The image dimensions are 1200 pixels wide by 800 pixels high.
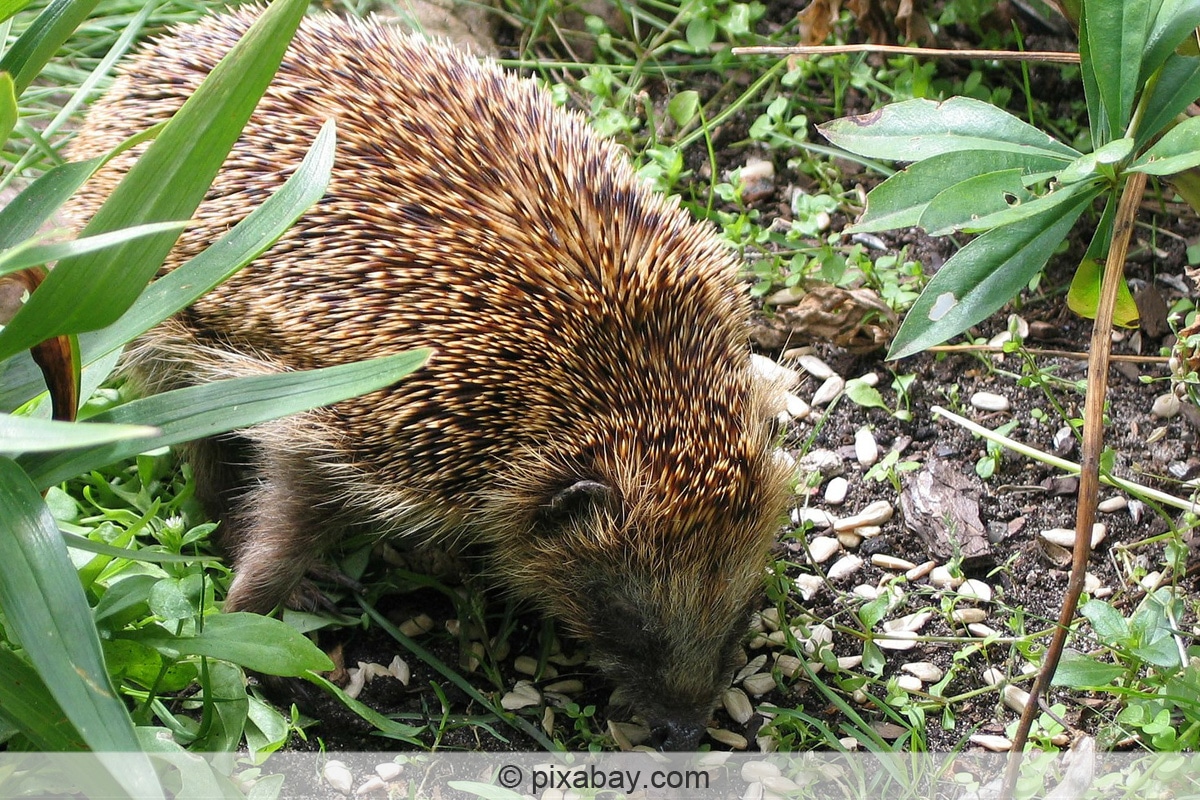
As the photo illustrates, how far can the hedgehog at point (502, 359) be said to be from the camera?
12.5 feet

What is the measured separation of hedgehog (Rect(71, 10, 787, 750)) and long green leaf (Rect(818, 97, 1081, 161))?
0.79m

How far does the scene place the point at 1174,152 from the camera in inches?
122

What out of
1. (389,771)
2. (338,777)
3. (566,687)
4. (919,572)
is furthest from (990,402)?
(338,777)

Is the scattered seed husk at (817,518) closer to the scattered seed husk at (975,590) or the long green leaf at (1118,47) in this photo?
the scattered seed husk at (975,590)

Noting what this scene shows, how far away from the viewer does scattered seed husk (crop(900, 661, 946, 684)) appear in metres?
4.16

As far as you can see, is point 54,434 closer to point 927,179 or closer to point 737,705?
point 927,179

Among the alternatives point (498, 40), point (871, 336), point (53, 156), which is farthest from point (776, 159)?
point (53, 156)

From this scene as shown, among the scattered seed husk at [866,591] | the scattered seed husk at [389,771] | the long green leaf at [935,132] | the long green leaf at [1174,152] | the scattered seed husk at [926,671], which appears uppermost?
the long green leaf at [1174,152]

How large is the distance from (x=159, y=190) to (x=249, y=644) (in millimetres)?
1272

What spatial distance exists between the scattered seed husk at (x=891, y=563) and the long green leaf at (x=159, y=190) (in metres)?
2.87

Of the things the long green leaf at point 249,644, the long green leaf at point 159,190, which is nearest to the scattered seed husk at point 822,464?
the long green leaf at point 249,644

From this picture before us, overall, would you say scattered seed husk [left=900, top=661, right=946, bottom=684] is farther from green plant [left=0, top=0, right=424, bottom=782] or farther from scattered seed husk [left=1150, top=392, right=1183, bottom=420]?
green plant [left=0, top=0, right=424, bottom=782]

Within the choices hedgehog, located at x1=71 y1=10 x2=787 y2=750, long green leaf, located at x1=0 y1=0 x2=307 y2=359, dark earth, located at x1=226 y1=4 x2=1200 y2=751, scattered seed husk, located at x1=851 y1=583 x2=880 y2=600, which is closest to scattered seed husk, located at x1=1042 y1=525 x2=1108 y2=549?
dark earth, located at x1=226 y1=4 x2=1200 y2=751

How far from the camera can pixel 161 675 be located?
3287mm
